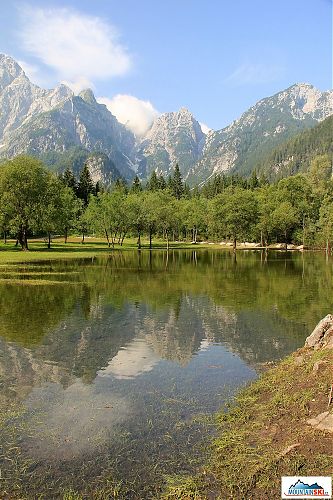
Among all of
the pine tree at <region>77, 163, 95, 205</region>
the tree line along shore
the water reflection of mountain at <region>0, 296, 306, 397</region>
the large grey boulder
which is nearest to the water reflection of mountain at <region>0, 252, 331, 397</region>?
the water reflection of mountain at <region>0, 296, 306, 397</region>

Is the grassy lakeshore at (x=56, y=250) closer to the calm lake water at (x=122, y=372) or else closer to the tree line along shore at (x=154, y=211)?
the tree line along shore at (x=154, y=211)

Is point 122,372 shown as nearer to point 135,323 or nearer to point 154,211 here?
point 135,323

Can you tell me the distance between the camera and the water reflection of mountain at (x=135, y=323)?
17.9m

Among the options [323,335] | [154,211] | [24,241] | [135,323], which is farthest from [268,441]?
[154,211]

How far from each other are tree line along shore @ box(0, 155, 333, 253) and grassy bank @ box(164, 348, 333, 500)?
85848mm

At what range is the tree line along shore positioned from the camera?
305 ft

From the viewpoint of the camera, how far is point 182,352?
19828 millimetres

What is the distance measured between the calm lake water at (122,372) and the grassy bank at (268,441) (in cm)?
62

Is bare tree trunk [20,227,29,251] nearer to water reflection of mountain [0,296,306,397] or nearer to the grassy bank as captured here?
water reflection of mountain [0,296,306,397]

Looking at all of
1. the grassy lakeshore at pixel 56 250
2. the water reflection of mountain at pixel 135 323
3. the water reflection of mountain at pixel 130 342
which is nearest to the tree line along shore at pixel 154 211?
the grassy lakeshore at pixel 56 250

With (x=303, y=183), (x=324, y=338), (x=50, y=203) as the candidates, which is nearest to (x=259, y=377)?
(x=324, y=338)

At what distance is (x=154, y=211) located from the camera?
124562 millimetres

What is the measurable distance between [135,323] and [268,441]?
1551 centimetres

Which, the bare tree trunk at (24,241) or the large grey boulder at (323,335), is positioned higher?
the bare tree trunk at (24,241)
